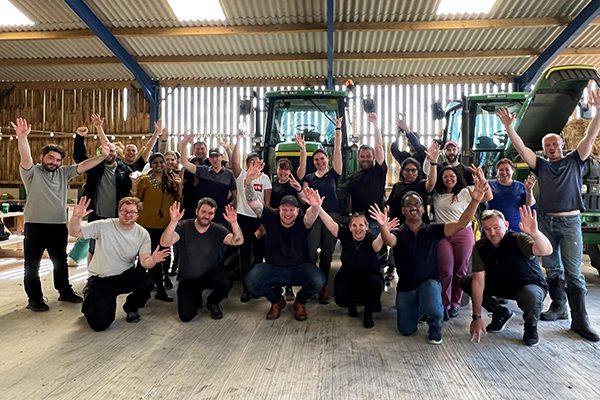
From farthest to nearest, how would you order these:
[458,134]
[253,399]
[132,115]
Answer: [132,115] < [458,134] < [253,399]

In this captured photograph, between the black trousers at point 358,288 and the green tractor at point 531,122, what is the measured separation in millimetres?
2849

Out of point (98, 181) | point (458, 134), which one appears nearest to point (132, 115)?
point (98, 181)

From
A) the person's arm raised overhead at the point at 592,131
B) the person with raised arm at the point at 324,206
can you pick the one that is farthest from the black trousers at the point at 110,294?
the person's arm raised overhead at the point at 592,131

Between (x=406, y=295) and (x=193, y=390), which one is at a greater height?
(x=406, y=295)

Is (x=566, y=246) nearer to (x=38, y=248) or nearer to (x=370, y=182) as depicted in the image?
(x=370, y=182)

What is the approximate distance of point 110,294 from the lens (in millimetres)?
3697

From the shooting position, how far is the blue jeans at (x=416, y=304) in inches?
135

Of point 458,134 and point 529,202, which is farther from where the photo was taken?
point 458,134

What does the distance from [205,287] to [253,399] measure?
174 cm

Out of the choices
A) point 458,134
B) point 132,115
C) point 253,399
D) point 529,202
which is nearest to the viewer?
point 253,399

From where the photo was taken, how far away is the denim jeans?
11.0 ft

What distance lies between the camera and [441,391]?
2.56 metres

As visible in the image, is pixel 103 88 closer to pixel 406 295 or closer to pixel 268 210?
pixel 268 210

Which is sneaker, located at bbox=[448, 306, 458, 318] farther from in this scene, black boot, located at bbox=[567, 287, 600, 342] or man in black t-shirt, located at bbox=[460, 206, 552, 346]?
black boot, located at bbox=[567, 287, 600, 342]
